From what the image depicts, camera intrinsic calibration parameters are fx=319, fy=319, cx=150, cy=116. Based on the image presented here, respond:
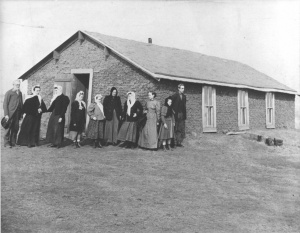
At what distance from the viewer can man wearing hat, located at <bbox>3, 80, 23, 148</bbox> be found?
8.90 meters

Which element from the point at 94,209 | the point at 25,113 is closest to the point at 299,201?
the point at 94,209

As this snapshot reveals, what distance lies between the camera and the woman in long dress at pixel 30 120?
366 inches

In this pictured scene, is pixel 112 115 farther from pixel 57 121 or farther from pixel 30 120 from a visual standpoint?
pixel 30 120

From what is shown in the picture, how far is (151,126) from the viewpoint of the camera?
9.96m

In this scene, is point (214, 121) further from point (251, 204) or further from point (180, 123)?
point (251, 204)

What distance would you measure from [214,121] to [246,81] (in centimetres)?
395

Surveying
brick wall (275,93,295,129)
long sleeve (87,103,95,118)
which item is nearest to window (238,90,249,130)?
brick wall (275,93,295,129)

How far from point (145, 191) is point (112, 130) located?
4.46 m

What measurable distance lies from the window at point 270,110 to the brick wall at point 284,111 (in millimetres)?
370

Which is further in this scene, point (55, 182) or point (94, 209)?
point (55, 182)

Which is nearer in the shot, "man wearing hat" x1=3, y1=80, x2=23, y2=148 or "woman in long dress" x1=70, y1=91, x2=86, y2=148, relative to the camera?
"man wearing hat" x1=3, y1=80, x2=23, y2=148

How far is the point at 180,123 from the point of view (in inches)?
424

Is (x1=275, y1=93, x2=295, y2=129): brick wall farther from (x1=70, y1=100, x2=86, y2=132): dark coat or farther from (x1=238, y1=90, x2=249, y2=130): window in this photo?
(x1=70, y1=100, x2=86, y2=132): dark coat

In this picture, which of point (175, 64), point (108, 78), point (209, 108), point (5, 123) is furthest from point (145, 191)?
point (175, 64)
